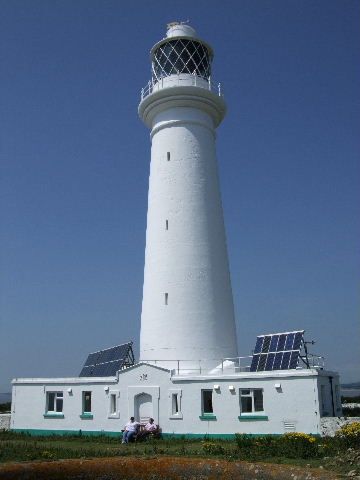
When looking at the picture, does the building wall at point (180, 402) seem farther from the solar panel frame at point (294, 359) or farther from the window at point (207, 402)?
the solar panel frame at point (294, 359)

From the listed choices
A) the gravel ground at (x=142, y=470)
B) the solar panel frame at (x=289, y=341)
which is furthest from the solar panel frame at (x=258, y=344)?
the gravel ground at (x=142, y=470)

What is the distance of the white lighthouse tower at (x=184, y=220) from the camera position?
2356 centimetres

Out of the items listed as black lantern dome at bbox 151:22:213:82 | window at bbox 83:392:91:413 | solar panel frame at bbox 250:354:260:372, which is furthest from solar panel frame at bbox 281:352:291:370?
black lantern dome at bbox 151:22:213:82

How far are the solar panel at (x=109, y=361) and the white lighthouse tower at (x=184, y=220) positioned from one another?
3.98 feet

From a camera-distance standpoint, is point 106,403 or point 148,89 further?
point 148,89

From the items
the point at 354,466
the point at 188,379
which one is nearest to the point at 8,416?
the point at 188,379

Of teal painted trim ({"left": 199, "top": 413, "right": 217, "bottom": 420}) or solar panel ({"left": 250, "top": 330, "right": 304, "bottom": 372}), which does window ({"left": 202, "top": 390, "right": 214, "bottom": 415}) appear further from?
solar panel ({"left": 250, "top": 330, "right": 304, "bottom": 372})

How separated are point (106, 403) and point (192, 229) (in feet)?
28.0

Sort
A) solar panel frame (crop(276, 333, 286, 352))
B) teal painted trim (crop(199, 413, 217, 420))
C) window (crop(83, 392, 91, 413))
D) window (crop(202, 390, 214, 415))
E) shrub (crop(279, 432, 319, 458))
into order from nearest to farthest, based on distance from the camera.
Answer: shrub (crop(279, 432, 319, 458))
teal painted trim (crop(199, 413, 217, 420))
solar panel frame (crop(276, 333, 286, 352))
window (crop(202, 390, 214, 415))
window (crop(83, 392, 91, 413))

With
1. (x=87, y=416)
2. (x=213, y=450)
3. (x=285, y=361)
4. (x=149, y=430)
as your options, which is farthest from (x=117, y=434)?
(x=213, y=450)

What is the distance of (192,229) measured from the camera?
24.6 metres

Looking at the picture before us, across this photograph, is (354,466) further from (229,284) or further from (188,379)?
(229,284)

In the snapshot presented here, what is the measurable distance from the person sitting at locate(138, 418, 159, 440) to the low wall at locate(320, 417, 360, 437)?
6493 millimetres

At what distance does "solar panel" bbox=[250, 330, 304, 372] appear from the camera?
2064 cm
